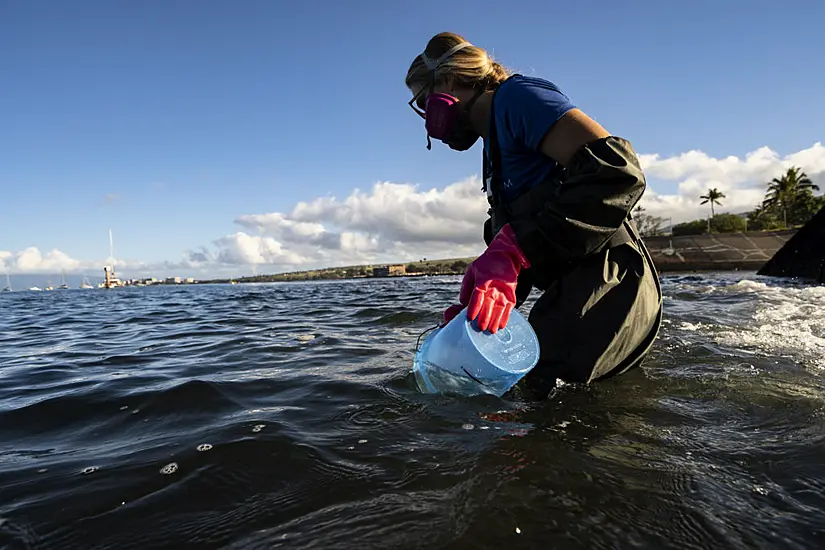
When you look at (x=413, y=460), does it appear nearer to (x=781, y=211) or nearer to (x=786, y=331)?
(x=786, y=331)

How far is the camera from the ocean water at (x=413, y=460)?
4.49ft

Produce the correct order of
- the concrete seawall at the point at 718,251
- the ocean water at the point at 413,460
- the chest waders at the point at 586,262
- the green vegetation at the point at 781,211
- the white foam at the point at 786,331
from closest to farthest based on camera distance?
the ocean water at the point at 413,460
the chest waders at the point at 586,262
the white foam at the point at 786,331
the concrete seawall at the point at 718,251
the green vegetation at the point at 781,211

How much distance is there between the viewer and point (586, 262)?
2.50 metres

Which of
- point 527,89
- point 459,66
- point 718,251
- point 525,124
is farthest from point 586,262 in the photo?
point 718,251

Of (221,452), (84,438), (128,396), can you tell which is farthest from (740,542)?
(128,396)

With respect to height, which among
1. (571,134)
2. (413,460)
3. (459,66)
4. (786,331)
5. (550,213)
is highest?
(459,66)

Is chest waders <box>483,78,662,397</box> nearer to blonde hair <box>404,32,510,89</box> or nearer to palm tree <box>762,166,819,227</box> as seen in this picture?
blonde hair <box>404,32,510,89</box>

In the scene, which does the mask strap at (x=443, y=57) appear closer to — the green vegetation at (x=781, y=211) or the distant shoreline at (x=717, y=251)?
the distant shoreline at (x=717, y=251)

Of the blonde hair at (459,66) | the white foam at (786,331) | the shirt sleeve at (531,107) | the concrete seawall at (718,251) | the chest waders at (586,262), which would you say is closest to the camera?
the chest waders at (586,262)

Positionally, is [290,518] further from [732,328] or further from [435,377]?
[732,328]

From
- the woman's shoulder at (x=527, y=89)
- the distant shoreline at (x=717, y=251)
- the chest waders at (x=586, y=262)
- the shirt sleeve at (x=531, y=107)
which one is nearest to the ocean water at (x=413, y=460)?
the chest waders at (x=586, y=262)

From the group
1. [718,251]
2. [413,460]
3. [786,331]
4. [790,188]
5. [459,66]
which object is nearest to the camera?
Result: [413,460]

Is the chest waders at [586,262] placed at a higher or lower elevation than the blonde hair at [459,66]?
Result: lower

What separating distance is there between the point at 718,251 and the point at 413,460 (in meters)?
45.8
